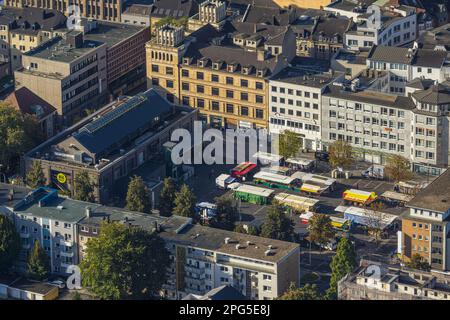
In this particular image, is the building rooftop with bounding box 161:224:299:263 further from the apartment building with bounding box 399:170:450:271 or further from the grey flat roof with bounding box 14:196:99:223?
the apartment building with bounding box 399:170:450:271

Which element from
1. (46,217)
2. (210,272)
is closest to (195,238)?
(210,272)

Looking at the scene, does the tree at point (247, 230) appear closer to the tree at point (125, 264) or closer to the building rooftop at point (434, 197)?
the tree at point (125, 264)

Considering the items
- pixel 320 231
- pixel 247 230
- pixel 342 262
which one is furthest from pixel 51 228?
pixel 342 262

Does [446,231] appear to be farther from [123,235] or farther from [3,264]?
[3,264]

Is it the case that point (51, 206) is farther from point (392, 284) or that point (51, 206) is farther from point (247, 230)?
point (392, 284)

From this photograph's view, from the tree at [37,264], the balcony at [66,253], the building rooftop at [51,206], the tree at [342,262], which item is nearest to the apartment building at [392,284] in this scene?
the tree at [342,262]

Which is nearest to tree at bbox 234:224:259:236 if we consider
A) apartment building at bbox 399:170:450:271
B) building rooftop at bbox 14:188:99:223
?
building rooftop at bbox 14:188:99:223
